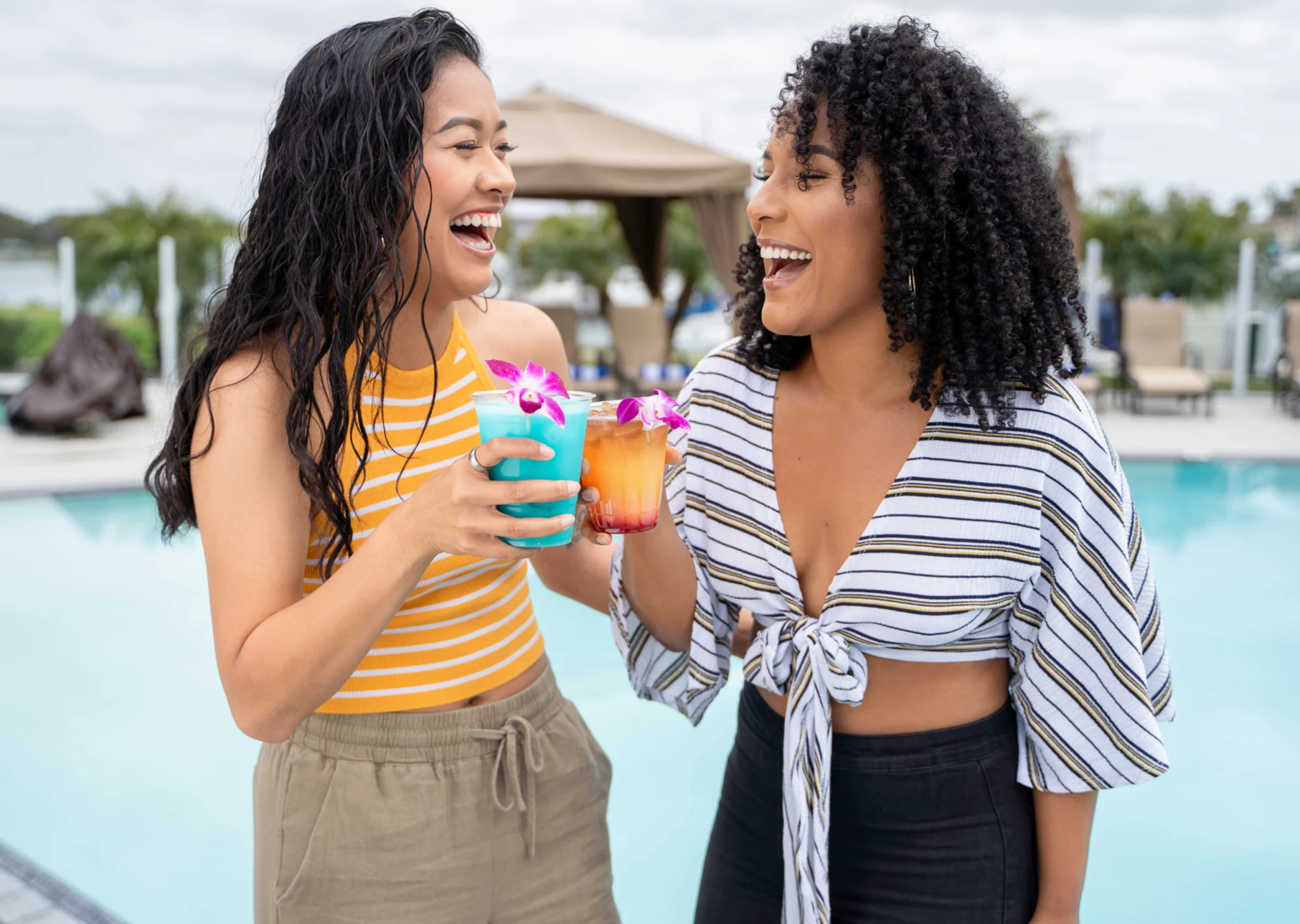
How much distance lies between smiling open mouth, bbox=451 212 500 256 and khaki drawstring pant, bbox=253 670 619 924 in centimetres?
70

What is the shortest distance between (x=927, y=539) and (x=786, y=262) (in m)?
0.49

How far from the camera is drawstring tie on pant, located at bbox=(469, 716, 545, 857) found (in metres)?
1.62

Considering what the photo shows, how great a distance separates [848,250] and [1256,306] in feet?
66.7

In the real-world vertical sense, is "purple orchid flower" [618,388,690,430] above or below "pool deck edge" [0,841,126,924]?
above

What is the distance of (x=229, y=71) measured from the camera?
25.4m

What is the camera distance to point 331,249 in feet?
4.89

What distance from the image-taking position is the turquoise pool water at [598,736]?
4.01 meters

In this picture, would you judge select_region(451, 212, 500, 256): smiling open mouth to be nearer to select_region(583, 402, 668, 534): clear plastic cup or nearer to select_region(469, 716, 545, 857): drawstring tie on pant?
select_region(583, 402, 668, 534): clear plastic cup

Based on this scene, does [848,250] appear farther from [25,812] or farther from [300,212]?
[25,812]

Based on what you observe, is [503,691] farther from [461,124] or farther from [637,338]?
[637,338]

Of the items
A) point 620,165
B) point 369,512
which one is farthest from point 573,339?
point 369,512

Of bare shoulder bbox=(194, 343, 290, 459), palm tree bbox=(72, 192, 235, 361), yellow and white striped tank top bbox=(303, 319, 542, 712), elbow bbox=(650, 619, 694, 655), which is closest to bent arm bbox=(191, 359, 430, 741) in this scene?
bare shoulder bbox=(194, 343, 290, 459)

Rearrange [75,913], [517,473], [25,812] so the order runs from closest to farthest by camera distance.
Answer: [517,473] < [75,913] < [25,812]

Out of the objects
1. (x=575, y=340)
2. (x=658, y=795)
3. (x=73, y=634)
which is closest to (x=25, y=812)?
(x=73, y=634)
